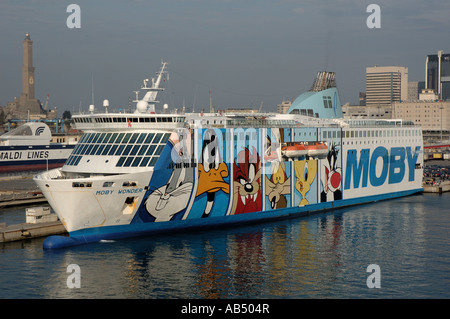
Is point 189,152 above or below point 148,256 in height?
above

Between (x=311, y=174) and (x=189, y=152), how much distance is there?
1330 centimetres

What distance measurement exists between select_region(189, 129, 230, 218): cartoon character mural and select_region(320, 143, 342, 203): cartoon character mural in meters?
12.0

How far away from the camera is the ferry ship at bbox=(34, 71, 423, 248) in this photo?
3453 centimetres

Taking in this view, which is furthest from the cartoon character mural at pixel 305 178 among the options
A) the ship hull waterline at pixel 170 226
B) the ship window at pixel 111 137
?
the ship window at pixel 111 137

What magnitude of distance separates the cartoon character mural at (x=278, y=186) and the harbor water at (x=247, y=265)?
2836 mm

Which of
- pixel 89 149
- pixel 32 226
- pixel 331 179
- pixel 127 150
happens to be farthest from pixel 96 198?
pixel 331 179

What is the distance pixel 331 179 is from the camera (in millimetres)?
50531

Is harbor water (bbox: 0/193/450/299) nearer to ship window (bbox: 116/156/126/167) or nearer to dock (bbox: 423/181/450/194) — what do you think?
ship window (bbox: 116/156/126/167)

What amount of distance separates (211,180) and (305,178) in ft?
35.3

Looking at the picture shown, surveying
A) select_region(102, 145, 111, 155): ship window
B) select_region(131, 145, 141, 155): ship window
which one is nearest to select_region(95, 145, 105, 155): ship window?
select_region(102, 145, 111, 155): ship window

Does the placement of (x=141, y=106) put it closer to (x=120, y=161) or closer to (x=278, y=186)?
(x=120, y=161)
